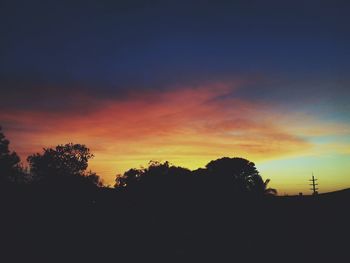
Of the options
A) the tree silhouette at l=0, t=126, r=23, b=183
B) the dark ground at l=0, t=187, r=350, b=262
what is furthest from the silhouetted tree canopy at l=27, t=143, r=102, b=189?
the dark ground at l=0, t=187, r=350, b=262

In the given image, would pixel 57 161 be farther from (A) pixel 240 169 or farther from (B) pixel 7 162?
(A) pixel 240 169

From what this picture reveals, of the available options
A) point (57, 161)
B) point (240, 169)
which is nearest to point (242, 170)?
point (240, 169)

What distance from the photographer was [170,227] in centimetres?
2150

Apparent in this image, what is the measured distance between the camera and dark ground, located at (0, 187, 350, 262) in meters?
17.2

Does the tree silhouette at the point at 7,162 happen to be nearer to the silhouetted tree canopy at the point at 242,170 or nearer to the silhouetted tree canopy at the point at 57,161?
the silhouetted tree canopy at the point at 57,161

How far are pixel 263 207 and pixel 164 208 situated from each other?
6.72 meters

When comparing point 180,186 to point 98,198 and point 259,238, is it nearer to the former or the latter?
point 98,198

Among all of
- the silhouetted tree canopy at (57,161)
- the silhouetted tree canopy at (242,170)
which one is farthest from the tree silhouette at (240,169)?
the silhouetted tree canopy at (57,161)

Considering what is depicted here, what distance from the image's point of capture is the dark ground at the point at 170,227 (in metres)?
17.2

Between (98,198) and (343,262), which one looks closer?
(343,262)

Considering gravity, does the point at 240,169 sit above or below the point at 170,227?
above

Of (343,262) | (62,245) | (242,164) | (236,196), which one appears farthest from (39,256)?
(242,164)

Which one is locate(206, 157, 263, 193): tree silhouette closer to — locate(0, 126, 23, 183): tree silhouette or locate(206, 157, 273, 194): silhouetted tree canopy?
locate(206, 157, 273, 194): silhouetted tree canopy

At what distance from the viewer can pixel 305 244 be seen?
56.4 feet
